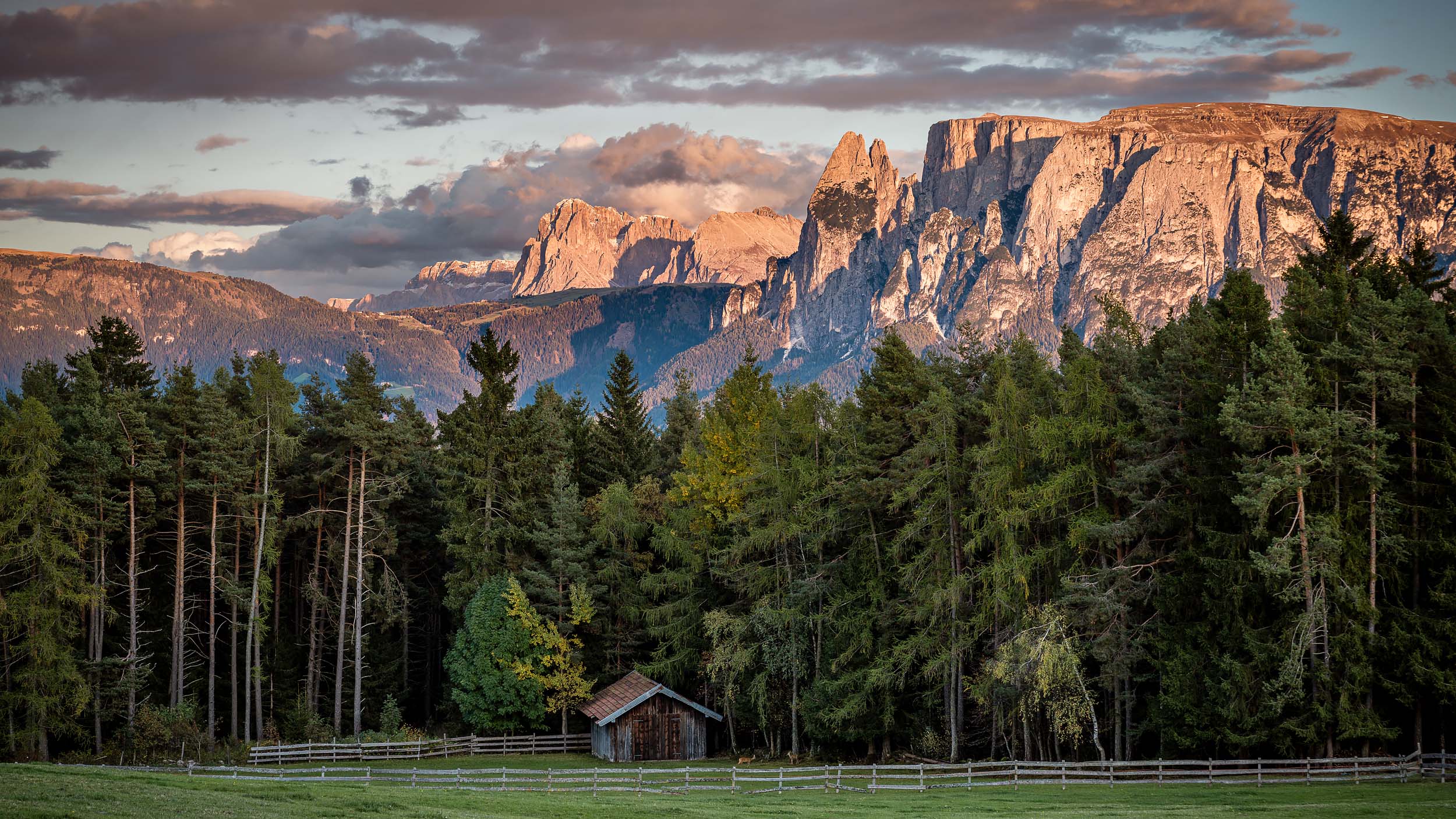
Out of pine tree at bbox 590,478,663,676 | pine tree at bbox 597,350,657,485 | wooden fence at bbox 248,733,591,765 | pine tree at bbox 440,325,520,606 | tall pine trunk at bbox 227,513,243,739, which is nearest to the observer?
wooden fence at bbox 248,733,591,765

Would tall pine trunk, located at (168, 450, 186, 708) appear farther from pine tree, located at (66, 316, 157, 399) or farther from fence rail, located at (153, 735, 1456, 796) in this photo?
fence rail, located at (153, 735, 1456, 796)

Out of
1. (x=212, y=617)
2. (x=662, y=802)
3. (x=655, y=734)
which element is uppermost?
(x=212, y=617)

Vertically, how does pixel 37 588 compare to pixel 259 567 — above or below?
below

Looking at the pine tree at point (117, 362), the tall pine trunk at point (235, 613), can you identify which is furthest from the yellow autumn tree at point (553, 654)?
the pine tree at point (117, 362)

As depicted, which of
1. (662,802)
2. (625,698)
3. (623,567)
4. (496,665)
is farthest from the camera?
(623,567)

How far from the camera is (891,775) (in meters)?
37.0

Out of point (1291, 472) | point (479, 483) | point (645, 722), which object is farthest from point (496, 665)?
point (1291, 472)

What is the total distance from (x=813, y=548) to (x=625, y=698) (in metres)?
11.1

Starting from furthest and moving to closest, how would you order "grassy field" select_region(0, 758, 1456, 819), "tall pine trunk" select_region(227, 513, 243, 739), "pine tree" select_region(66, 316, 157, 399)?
"pine tree" select_region(66, 316, 157, 399), "tall pine trunk" select_region(227, 513, 243, 739), "grassy field" select_region(0, 758, 1456, 819)

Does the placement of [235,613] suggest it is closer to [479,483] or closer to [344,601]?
[344,601]

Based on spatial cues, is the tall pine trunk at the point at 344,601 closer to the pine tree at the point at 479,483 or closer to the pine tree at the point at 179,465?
the pine tree at the point at 479,483

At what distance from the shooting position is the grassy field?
2309 cm

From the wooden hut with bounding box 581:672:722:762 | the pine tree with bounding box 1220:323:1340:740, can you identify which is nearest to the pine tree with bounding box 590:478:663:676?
the wooden hut with bounding box 581:672:722:762

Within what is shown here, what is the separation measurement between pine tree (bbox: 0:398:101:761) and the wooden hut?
20626 mm
